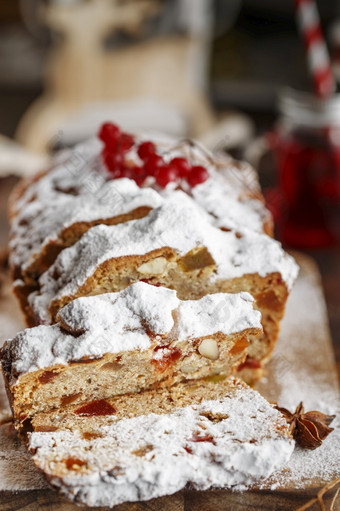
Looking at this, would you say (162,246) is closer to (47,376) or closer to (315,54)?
(47,376)

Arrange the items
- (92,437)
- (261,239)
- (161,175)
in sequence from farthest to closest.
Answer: (161,175)
(261,239)
(92,437)

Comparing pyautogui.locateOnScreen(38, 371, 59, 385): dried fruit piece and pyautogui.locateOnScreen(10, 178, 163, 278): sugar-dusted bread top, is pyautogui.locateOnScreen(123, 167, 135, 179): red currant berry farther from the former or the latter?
pyautogui.locateOnScreen(38, 371, 59, 385): dried fruit piece

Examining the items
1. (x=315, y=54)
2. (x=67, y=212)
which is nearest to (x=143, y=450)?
(x=67, y=212)

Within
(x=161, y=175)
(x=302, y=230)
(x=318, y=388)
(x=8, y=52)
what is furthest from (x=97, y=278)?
(x=8, y=52)

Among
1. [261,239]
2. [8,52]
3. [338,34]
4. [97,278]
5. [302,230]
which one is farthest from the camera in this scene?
[8,52]

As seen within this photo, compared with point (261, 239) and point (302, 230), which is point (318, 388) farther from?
point (302, 230)

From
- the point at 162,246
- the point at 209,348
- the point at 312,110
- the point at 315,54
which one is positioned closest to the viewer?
the point at 209,348
